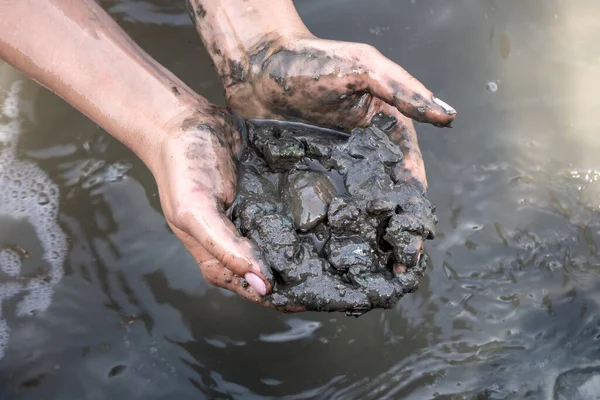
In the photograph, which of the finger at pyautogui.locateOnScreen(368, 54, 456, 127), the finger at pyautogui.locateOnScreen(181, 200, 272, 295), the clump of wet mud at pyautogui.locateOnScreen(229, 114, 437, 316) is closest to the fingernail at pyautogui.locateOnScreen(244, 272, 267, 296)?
the finger at pyautogui.locateOnScreen(181, 200, 272, 295)

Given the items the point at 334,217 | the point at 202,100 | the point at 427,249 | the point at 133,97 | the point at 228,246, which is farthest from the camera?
the point at 427,249

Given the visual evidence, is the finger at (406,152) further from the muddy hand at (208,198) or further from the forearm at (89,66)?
the forearm at (89,66)

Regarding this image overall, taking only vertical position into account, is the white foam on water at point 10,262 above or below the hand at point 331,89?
below

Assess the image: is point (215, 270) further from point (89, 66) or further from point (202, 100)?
point (89, 66)

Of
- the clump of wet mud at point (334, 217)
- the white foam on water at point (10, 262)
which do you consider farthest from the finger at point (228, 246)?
the white foam on water at point (10, 262)

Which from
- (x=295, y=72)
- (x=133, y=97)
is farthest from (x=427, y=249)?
(x=133, y=97)
